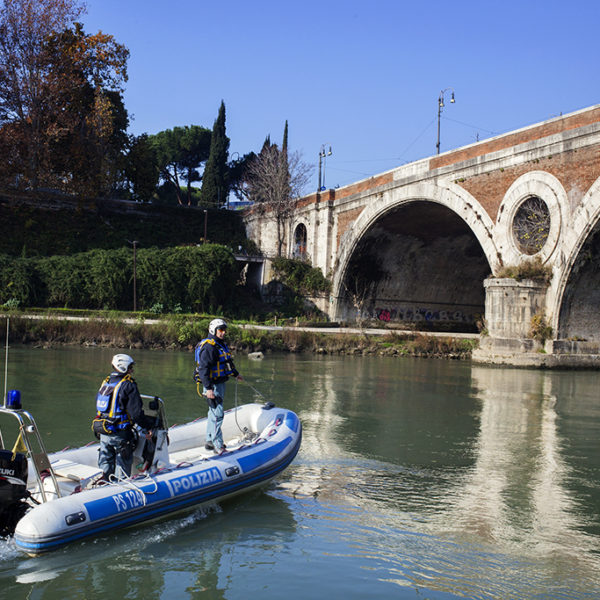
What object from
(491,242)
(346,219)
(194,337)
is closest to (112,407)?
(194,337)

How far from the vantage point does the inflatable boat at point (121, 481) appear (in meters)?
5.43

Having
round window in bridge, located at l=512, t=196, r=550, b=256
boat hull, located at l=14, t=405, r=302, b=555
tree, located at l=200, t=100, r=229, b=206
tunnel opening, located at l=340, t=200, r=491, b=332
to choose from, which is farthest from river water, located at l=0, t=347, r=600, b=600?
tree, located at l=200, t=100, r=229, b=206

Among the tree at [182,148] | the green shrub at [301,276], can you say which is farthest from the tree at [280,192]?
the tree at [182,148]

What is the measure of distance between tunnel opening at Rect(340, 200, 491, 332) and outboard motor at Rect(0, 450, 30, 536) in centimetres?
2614

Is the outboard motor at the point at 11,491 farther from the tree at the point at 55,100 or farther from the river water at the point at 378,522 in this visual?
the tree at the point at 55,100

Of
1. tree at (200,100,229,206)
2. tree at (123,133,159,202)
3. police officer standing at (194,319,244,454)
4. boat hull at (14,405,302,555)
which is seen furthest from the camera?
tree at (200,100,229,206)

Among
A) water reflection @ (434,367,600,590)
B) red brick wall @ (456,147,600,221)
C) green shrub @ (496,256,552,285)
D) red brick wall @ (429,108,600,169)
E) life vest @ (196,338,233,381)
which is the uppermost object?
red brick wall @ (429,108,600,169)

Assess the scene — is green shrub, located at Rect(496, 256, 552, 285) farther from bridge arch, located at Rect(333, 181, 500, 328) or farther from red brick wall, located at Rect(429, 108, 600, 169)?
bridge arch, located at Rect(333, 181, 500, 328)

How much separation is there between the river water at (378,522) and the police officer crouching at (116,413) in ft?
2.55

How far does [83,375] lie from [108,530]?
34.4 feet

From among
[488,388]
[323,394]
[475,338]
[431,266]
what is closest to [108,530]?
[323,394]

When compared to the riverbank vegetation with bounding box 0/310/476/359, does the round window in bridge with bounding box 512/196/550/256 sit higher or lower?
higher

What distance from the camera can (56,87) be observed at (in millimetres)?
33344

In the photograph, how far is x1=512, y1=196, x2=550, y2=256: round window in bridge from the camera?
69.0 ft
